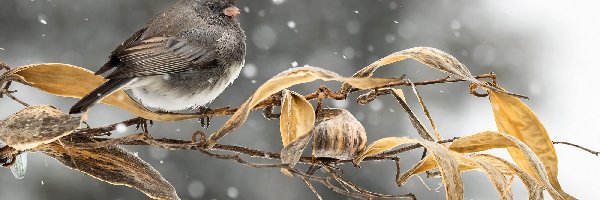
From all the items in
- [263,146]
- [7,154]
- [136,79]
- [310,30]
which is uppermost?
[310,30]

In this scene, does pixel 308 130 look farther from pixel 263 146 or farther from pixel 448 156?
pixel 263 146

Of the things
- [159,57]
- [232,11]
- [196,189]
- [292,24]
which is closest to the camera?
[159,57]

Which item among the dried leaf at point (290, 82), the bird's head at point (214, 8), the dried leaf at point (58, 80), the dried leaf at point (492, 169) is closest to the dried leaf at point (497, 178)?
the dried leaf at point (492, 169)

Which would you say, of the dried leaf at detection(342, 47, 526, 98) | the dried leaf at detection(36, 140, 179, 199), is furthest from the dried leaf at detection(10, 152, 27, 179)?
the dried leaf at detection(342, 47, 526, 98)

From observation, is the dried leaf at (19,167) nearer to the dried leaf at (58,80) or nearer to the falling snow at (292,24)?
the dried leaf at (58,80)

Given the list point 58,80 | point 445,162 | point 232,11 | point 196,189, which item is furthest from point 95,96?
point 196,189

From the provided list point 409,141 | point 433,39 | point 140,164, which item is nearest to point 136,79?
point 140,164

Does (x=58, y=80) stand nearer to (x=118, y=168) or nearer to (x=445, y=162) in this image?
(x=118, y=168)
